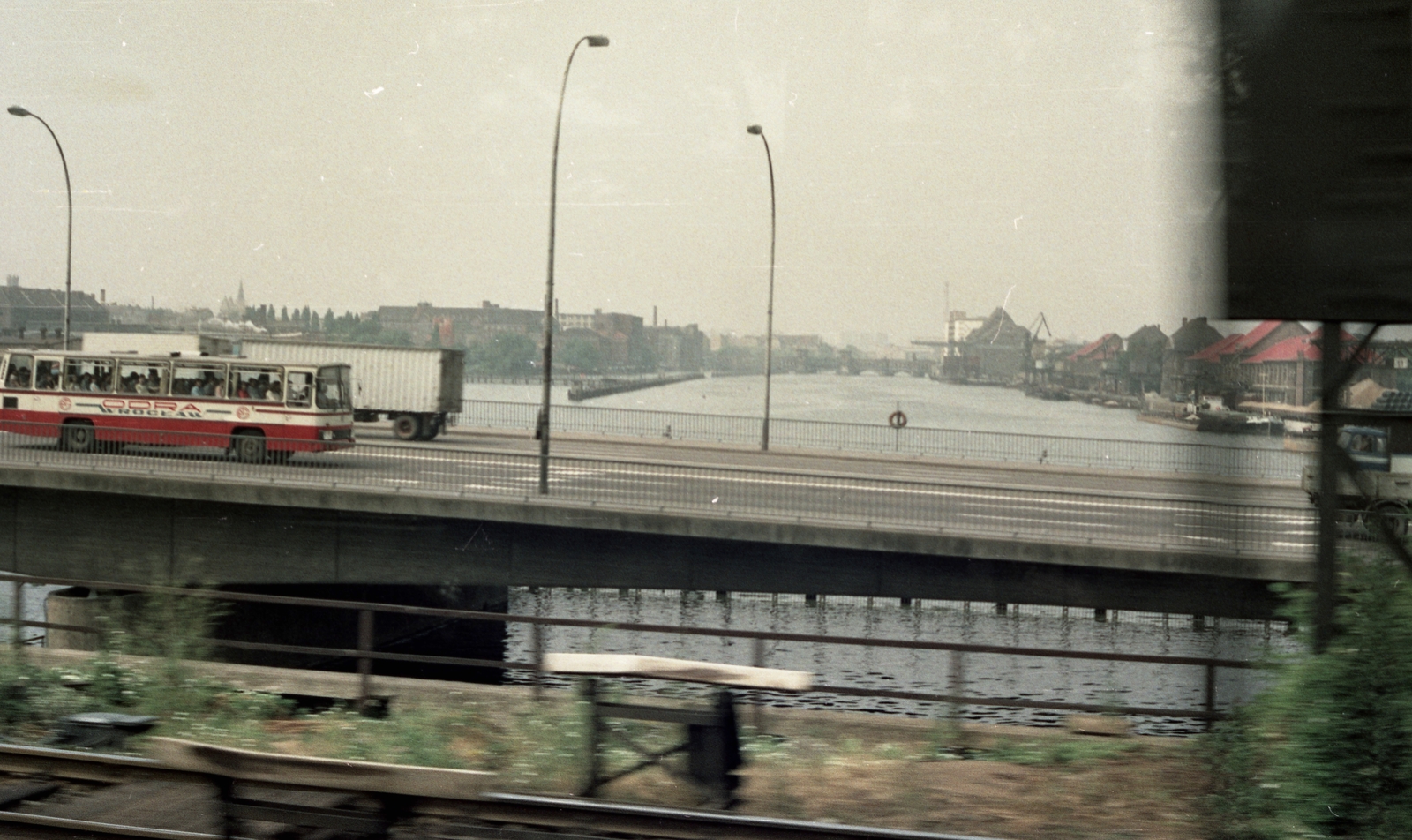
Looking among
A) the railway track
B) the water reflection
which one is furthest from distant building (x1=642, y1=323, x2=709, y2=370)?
the railway track

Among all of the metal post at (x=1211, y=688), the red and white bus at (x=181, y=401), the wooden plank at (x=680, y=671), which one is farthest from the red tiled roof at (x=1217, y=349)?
the red and white bus at (x=181, y=401)

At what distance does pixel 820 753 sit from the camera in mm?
6984

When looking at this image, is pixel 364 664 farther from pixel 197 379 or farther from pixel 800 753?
pixel 197 379

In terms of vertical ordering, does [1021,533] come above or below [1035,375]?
below

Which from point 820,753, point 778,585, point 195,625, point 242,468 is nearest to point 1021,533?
point 778,585

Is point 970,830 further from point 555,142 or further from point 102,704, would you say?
point 555,142

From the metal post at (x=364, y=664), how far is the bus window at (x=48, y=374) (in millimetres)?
22204

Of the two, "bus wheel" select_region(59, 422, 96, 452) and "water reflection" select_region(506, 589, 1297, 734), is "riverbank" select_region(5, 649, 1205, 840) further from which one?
"bus wheel" select_region(59, 422, 96, 452)

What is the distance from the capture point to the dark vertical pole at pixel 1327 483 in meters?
4.20

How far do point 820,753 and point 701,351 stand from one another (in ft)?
86.5

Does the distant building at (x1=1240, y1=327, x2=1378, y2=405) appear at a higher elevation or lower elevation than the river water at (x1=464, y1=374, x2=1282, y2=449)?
lower

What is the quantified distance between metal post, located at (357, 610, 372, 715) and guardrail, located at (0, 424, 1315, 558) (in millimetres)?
11277

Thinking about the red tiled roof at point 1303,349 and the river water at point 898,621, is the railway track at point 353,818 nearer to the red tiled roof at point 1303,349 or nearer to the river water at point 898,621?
the red tiled roof at point 1303,349

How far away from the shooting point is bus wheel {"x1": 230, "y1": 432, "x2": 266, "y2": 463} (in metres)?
24.1
